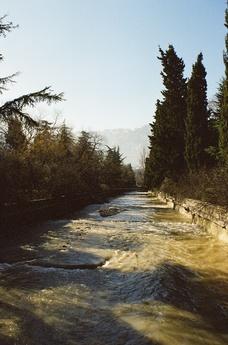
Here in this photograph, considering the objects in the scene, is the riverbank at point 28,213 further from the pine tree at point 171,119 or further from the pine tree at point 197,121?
the pine tree at point 171,119

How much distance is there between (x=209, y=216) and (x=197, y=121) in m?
12.3

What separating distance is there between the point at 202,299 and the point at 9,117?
13291mm

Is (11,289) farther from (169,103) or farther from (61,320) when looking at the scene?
(169,103)

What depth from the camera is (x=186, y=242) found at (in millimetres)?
11734

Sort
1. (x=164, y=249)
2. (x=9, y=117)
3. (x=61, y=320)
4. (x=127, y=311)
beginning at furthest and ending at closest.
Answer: (x=9, y=117) < (x=164, y=249) < (x=127, y=311) < (x=61, y=320)

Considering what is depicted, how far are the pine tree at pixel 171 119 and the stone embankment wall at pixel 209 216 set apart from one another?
489 inches

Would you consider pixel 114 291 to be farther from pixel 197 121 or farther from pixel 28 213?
pixel 197 121

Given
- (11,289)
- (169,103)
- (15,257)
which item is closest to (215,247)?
(15,257)

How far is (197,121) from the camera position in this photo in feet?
81.3

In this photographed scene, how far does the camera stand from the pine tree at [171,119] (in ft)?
103

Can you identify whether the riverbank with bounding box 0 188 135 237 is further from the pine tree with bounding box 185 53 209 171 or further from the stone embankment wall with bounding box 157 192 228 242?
the pine tree with bounding box 185 53 209 171

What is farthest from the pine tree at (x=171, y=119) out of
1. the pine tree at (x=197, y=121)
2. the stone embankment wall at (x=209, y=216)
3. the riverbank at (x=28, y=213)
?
the stone embankment wall at (x=209, y=216)

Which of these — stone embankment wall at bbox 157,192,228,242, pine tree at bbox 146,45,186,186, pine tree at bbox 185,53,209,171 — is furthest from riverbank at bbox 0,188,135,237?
pine tree at bbox 146,45,186,186

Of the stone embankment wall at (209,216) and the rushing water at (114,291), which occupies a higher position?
the stone embankment wall at (209,216)
